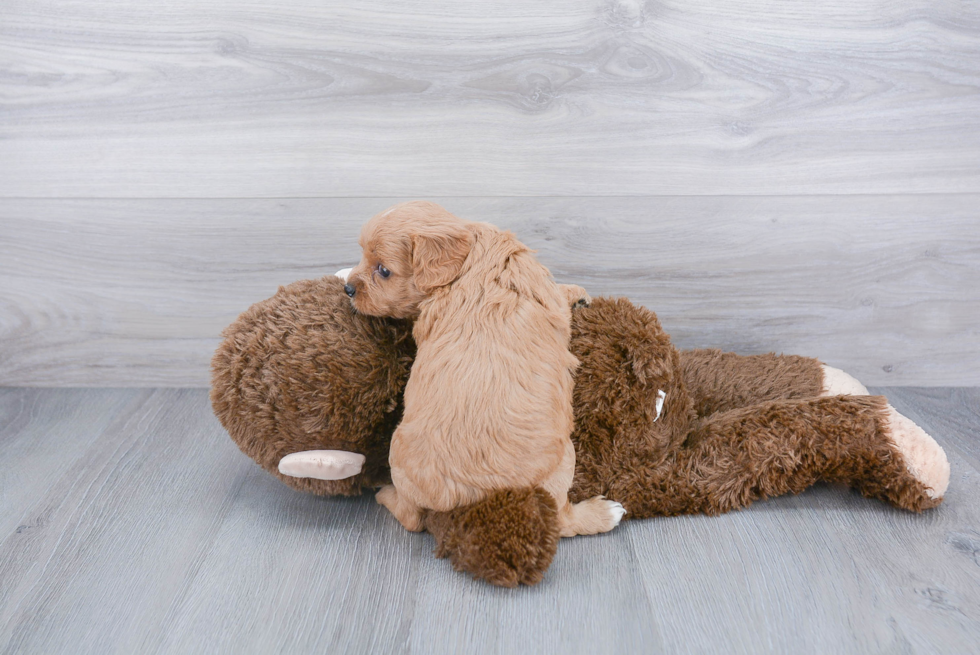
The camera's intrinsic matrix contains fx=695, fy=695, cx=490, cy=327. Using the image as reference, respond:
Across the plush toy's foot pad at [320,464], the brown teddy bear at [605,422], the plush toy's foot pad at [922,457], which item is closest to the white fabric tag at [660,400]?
the brown teddy bear at [605,422]

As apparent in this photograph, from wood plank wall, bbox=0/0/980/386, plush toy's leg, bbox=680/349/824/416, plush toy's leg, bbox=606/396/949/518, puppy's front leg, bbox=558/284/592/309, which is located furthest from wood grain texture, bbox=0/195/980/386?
plush toy's leg, bbox=606/396/949/518

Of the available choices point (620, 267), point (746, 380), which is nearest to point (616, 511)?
point (746, 380)

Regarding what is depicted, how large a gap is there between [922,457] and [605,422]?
0.42m

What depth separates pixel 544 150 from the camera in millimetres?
1185

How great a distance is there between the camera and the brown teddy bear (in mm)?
902

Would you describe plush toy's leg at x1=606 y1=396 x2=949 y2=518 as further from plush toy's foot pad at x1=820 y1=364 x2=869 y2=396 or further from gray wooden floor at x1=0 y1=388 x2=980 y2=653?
plush toy's foot pad at x1=820 y1=364 x2=869 y2=396

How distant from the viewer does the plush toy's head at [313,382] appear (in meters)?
0.89

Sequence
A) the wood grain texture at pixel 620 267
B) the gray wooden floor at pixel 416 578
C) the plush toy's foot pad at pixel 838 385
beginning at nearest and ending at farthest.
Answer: the gray wooden floor at pixel 416 578, the plush toy's foot pad at pixel 838 385, the wood grain texture at pixel 620 267

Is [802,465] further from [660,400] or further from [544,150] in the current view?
[544,150]

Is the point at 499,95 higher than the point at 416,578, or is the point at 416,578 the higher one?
the point at 499,95

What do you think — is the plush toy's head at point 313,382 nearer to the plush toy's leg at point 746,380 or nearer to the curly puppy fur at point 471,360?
the curly puppy fur at point 471,360

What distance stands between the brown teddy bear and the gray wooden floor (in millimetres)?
49

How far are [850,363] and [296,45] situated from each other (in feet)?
3.81

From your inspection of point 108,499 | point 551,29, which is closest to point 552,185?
point 551,29
